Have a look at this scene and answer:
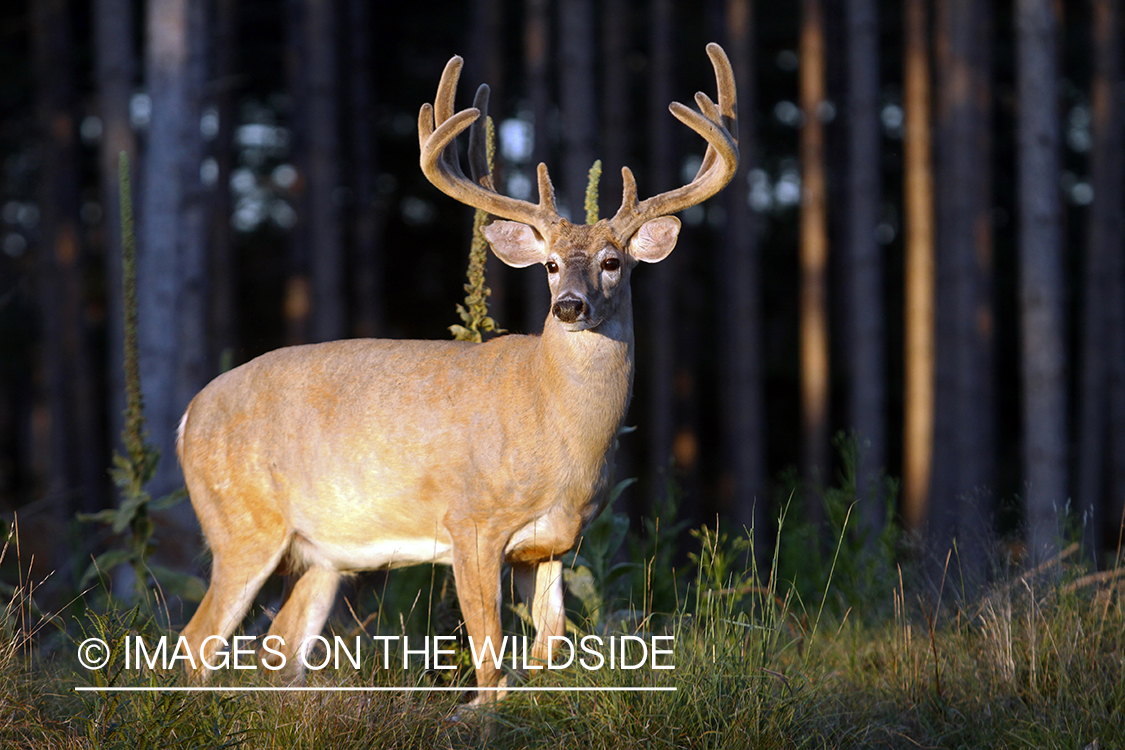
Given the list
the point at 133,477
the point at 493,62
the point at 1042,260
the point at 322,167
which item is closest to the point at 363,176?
the point at 322,167

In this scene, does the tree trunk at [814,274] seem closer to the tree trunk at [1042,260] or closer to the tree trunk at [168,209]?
the tree trunk at [1042,260]

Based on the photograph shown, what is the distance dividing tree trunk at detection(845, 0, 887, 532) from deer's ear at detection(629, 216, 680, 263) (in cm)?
907

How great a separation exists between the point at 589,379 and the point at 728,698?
141cm

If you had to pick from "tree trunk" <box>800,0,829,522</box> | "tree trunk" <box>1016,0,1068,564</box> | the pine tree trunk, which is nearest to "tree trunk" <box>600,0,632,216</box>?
the pine tree trunk

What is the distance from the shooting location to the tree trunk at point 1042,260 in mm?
9961

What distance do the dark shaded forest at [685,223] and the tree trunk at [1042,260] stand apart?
3 centimetres

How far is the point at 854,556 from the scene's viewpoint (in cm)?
623

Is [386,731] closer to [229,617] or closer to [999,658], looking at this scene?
[229,617]

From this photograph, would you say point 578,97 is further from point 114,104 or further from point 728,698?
point 728,698

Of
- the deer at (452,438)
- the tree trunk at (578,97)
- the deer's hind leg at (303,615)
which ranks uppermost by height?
the tree trunk at (578,97)

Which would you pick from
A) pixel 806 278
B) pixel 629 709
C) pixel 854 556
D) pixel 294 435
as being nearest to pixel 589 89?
pixel 806 278

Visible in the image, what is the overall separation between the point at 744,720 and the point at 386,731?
1219mm

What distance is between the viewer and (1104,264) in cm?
1536

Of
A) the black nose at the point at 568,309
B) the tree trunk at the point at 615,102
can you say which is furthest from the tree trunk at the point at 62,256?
the black nose at the point at 568,309
